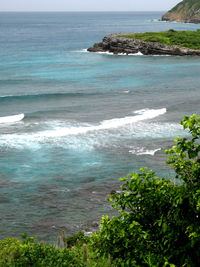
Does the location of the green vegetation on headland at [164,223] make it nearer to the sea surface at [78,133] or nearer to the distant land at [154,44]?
the sea surface at [78,133]

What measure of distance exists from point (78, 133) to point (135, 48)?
77.8 meters

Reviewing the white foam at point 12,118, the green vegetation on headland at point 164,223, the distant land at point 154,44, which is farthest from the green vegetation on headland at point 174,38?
the green vegetation on headland at point 164,223

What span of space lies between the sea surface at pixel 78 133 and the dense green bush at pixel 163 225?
1282cm

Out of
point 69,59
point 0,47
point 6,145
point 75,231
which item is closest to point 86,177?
point 75,231

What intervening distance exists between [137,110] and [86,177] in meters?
24.3

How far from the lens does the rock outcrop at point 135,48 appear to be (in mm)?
115688

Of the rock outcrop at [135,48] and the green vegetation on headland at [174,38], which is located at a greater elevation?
the green vegetation on headland at [174,38]

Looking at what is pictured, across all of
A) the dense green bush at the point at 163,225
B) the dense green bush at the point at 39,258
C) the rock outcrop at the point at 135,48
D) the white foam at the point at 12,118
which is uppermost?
the rock outcrop at the point at 135,48

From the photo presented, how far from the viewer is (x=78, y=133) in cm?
4809

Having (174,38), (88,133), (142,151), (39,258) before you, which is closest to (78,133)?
(88,133)

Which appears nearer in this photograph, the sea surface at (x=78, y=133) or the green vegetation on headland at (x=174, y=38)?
the sea surface at (x=78, y=133)

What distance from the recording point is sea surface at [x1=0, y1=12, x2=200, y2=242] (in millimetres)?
31219

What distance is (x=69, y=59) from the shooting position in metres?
111

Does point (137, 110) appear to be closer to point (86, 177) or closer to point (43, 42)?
point (86, 177)
